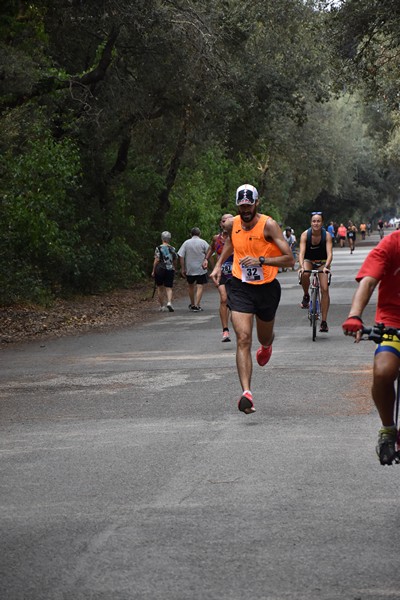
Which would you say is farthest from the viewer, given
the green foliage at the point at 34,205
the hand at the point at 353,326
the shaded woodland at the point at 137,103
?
the green foliage at the point at 34,205

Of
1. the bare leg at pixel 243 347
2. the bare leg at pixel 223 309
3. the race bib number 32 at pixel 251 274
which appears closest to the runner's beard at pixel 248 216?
the race bib number 32 at pixel 251 274

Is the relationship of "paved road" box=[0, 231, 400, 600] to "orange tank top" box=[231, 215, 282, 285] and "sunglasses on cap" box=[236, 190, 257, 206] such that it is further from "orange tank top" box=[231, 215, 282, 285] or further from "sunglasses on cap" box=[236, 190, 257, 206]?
"sunglasses on cap" box=[236, 190, 257, 206]

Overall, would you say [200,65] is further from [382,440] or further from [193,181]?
[382,440]

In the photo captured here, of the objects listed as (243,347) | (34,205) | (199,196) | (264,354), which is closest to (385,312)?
(243,347)

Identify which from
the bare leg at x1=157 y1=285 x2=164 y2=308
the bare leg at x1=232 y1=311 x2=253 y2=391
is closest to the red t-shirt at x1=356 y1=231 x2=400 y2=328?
the bare leg at x1=232 y1=311 x2=253 y2=391

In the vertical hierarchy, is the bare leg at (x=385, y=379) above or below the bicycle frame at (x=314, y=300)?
above

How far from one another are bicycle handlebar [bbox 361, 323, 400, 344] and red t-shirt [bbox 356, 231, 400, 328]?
0.77ft

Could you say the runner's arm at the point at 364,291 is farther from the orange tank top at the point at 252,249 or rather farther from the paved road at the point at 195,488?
the orange tank top at the point at 252,249

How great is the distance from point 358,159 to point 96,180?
193ft

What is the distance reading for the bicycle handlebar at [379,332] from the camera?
235 inches

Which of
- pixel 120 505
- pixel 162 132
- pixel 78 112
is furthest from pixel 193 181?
pixel 120 505

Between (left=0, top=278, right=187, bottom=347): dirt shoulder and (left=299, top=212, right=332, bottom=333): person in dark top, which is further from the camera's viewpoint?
(left=0, top=278, right=187, bottom=347): dirt shoulder

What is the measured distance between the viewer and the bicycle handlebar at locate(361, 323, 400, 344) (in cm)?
598

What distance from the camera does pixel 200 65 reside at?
25.8 metres
